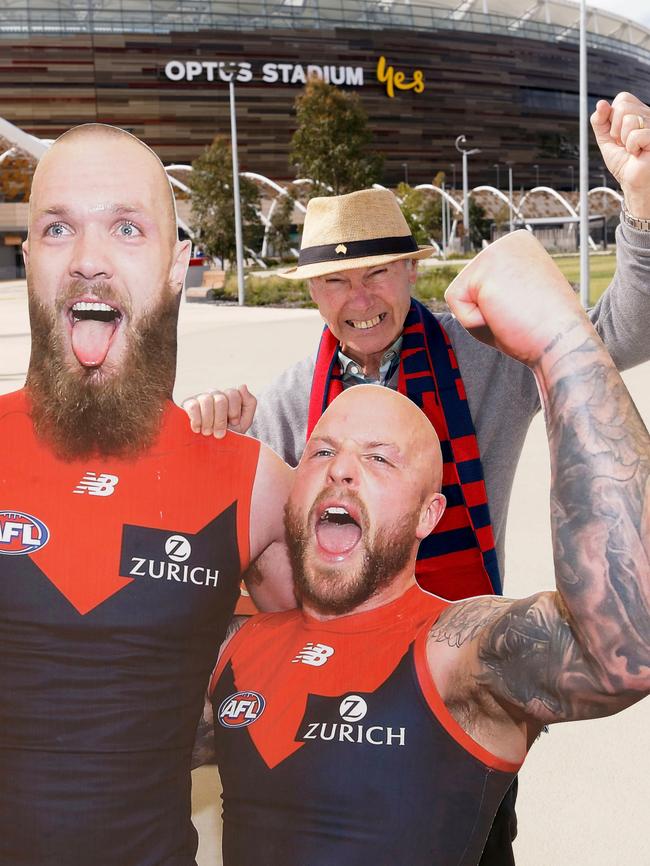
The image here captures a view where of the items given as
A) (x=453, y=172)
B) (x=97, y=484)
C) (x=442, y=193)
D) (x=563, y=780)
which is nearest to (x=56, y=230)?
(x=97, y=484)

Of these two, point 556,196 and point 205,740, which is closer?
point 205,740

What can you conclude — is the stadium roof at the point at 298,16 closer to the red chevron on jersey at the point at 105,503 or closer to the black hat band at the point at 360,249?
the black hat band at the point at 360,249

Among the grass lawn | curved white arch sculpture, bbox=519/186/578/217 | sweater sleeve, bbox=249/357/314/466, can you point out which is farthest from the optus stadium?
sweater sleeve, bbox=249/357/314/466

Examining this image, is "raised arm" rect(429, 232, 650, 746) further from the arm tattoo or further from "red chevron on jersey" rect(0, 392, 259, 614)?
"red chevron on jersey" rect(0, 392, 259, 614)

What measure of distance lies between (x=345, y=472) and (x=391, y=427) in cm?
14

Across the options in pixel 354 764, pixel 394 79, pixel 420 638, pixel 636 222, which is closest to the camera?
pixel 354 764

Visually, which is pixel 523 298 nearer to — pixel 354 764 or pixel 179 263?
pixel 179 263

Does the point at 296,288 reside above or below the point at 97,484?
above

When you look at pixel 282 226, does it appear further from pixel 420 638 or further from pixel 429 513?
pixel 420 638

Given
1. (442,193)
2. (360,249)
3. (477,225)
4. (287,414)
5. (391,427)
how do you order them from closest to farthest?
(391,427), (360,249), (287,414), (442,193), (477,225)

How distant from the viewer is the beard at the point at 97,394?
205cm

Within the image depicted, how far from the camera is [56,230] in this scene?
79.5 inches

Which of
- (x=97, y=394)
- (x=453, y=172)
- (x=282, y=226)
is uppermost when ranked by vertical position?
A: (x=453, y=172)

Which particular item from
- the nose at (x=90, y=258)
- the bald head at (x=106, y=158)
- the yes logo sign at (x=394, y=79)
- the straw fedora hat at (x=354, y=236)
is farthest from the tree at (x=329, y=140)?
the yes logo sign at (x=394, y=79)
